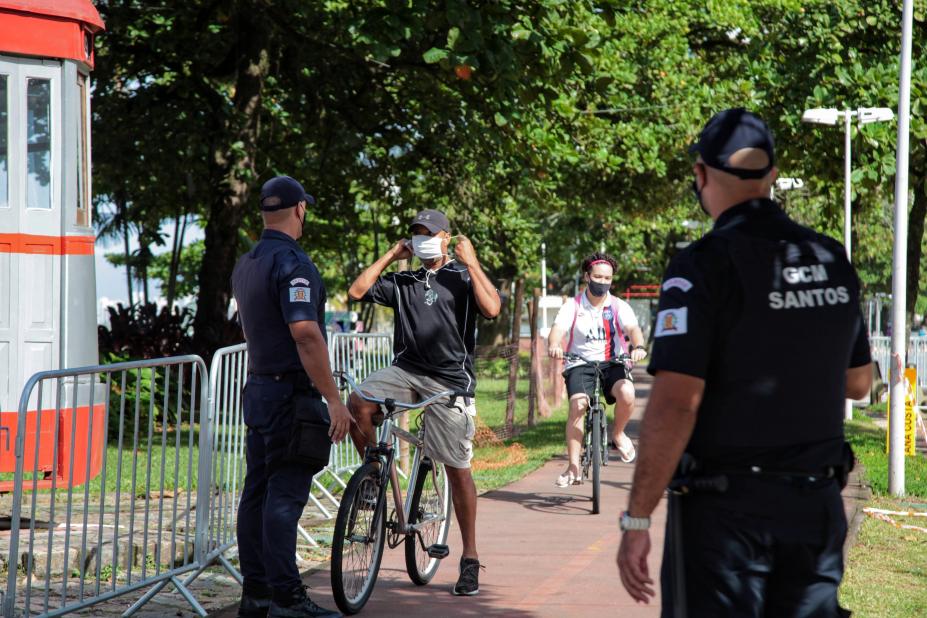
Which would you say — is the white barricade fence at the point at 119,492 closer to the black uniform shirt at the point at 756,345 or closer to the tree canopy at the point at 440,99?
the black uniform shirt at the point at 756,345

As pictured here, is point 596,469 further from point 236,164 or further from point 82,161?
point 236,164

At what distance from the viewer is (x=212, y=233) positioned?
1747 centimetres

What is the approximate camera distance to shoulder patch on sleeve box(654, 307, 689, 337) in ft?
10.1

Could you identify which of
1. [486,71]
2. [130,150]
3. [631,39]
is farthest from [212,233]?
[631,39]

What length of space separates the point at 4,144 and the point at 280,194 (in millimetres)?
3536

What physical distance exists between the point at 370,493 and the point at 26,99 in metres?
4.04

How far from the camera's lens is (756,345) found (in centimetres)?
309

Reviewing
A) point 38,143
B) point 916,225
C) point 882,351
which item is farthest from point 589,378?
point 882,351

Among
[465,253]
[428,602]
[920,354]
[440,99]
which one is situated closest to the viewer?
[428,602]

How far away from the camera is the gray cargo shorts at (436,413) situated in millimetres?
6594

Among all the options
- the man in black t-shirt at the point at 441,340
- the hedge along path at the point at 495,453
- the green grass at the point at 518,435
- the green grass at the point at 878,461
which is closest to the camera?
the man in black t-shirt at the point at 441,340

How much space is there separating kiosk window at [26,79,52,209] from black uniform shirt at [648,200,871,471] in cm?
642

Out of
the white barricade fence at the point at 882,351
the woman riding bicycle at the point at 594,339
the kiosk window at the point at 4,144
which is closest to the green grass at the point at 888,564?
the woman riding bicycle at the point at 594,339

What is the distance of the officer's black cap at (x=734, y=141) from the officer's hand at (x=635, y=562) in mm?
925
